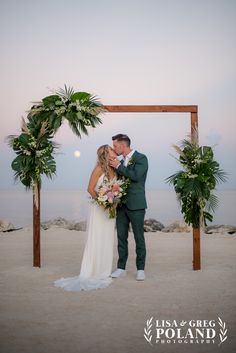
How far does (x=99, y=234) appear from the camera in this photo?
7215 millimetres

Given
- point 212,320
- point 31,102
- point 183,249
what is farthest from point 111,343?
point 183,249

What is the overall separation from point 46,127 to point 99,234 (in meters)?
2.09

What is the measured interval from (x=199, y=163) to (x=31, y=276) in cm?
316

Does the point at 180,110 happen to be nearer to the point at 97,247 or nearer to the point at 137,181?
the point at 137,181

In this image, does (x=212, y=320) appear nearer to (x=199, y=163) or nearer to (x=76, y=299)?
A: (x=76, y=299)

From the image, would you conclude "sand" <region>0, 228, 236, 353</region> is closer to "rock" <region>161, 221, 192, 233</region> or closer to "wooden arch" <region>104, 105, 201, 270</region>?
"wooden arch" <region>104, 105, 201, 270</region>

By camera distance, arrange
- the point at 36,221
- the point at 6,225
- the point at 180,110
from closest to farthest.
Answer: the point at 180,110 < the point at 36,221 < the point at 6,225

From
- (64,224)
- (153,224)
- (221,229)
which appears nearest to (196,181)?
(221,229)

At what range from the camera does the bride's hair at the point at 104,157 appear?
712 centimetres

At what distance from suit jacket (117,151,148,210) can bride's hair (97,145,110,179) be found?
9.7 inches

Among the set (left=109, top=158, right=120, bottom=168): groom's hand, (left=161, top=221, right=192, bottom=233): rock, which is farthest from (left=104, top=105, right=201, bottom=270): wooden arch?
(left=161, top=221, right=192, bottom=233): rock

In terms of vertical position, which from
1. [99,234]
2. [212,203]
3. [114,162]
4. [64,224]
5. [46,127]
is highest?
[46,127]

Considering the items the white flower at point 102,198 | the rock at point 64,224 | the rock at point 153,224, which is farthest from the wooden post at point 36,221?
the rock at point 153,224

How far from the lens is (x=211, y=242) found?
11.7 meters
